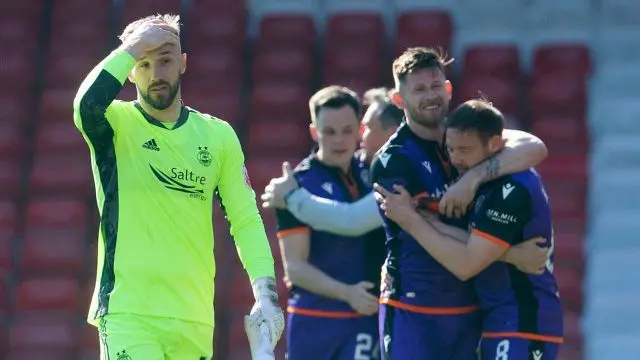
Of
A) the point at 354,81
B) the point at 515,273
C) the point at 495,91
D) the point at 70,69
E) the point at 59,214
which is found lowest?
the point at 515,273


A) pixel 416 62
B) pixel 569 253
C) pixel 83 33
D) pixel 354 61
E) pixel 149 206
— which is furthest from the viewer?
pixel 83 33

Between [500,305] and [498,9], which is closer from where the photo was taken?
[500,305]

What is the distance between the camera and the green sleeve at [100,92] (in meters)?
5.13

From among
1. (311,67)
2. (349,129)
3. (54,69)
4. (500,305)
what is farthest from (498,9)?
(500,305)

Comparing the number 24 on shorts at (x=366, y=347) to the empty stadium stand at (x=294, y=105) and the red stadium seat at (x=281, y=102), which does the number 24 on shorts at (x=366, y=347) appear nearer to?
the empty stadium stand at (x=294, y=105)

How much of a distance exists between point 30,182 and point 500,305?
6.66 m

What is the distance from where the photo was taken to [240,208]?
5.50m

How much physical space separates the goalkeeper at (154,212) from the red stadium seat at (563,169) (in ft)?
19.0

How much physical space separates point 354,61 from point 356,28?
1.23 feet

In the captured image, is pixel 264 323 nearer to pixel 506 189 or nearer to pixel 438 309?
pixel 438 309

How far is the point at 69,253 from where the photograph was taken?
436 inches

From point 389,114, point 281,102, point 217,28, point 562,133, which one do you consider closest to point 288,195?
point 389,114

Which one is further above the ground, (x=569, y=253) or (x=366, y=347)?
(x=569, y=253)

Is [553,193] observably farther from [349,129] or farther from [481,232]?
[481,232]
